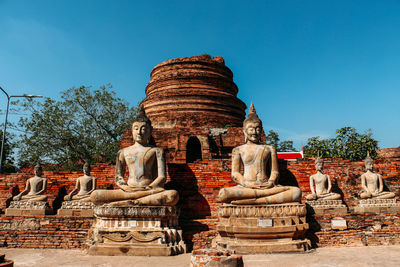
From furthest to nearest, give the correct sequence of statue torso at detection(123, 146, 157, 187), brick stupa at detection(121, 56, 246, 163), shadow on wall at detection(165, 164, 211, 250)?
brick stupa at detection(121, 56, 246, 163) < shadow on wall at detection(165, 164, 211, 250) < statue torso at detection(123, 146, 157, 187)

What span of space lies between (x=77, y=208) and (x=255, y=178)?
495 cm

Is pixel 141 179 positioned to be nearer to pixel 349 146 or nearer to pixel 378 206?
pixel 378 206

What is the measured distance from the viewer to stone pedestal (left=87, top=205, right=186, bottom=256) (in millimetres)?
5555

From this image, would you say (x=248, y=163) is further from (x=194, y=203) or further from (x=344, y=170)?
(x=344, y=170)

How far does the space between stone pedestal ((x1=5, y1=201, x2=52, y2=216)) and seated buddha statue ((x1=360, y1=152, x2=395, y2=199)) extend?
8.81 metres

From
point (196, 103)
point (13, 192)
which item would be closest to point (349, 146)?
point (196, 103)

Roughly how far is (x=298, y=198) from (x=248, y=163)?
4.26 feet

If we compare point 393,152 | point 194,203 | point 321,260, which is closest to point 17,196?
point 194,203

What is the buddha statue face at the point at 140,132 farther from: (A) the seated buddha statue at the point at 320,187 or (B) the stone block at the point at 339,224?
(A) the seated buddha statue at the point at 320,187

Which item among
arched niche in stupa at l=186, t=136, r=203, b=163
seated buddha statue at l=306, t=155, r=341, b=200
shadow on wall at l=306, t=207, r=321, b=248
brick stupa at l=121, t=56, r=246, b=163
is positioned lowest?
shadow on wall at l=306, t=207, r=321, b=248

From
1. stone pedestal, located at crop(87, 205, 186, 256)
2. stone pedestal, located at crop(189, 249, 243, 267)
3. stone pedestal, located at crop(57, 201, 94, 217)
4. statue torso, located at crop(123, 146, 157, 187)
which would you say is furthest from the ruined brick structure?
stone pedestal, located at crop(189, 249, 243, 267)

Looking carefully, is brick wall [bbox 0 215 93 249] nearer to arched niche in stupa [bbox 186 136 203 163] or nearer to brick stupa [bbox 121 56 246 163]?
brick stupa [bbox 121 56 246 163]

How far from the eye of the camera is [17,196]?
883 centimetres

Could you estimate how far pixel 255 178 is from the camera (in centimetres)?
671
